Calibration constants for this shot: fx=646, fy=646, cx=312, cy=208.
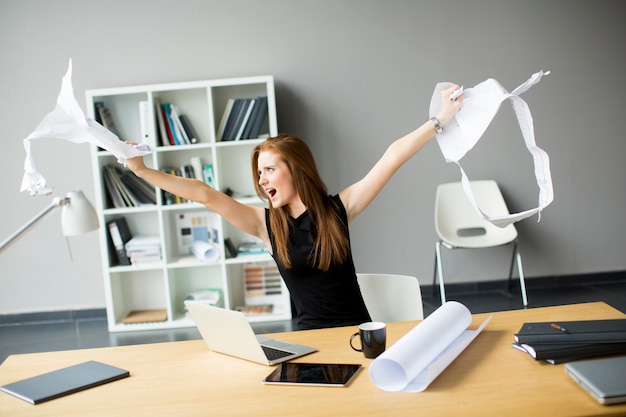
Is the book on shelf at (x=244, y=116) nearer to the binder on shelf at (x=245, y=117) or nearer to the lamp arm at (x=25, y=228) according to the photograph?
the binder on shelf at (x=245, y=117)

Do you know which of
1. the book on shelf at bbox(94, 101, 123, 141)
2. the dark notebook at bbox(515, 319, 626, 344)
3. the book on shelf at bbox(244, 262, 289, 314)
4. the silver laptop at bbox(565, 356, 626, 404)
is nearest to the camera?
the silver laptop at bbox(565, 356, 626, 404)

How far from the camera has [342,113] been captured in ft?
16.7

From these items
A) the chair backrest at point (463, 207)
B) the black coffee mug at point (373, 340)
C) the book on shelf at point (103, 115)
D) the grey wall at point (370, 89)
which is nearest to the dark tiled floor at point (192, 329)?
the grey wall at point (370, 89)

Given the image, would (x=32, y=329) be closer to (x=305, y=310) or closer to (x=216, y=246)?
(x=216, y=246)

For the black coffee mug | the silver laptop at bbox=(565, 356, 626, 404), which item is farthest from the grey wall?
the silver laptop at bbox=(565, 356, 626, 404)

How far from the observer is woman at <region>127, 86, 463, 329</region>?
2414mm

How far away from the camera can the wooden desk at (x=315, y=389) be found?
151 centimetres

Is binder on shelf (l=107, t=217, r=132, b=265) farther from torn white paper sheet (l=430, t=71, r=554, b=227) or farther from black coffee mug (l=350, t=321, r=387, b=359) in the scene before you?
black coffee mug (l=350, t=321, r=387, b=359)

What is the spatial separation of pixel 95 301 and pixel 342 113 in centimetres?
252

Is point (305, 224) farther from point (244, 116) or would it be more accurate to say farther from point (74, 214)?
point (244, 116)

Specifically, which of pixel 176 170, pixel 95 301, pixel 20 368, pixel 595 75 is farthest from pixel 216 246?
pixel 595 75

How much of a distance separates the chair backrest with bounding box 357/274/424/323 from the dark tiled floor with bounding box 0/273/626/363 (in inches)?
80.9

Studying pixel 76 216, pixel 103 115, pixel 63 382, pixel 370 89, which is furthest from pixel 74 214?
pixel 370 89

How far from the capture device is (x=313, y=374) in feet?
5.76
